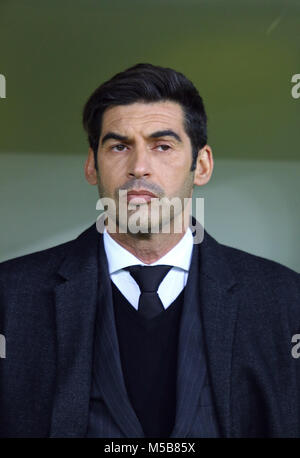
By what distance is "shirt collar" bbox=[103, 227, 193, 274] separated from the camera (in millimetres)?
1644

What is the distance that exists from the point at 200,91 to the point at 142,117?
5.22ft

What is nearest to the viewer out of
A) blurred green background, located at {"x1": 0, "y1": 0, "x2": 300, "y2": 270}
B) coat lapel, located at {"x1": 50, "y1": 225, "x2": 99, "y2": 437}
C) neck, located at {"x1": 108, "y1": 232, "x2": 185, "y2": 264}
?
coat lapel, located at {"x1": 50, "y1": 225, "x2": 99, "y2": 437}

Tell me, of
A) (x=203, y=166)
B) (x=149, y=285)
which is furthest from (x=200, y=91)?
(x=149, y=285)

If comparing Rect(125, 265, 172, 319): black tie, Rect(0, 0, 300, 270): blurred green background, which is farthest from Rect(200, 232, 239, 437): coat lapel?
Rect(0, 0, 300, 270): blurred green background

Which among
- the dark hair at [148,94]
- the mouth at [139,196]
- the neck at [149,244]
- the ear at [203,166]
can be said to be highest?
the dark hair at [148,94]

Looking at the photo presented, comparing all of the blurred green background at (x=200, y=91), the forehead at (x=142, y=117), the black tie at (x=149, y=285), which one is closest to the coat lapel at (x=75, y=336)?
the black tie at (x=149, y=285)

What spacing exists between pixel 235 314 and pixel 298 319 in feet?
0.61

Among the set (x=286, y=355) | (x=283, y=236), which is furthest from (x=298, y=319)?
(x=283, y=236)

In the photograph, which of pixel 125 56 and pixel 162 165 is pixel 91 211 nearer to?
pixel 125 56

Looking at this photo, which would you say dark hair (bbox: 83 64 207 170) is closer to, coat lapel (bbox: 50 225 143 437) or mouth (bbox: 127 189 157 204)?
mouth (bbox: 127 189 157 204)

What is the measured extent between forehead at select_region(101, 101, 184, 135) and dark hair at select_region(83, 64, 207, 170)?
15 millimetres

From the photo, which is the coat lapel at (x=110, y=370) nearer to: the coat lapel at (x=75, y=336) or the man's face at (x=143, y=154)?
the coat lapel at (x=75, y=336)

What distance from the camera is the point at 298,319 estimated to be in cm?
162

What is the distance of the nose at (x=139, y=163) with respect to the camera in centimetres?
157
